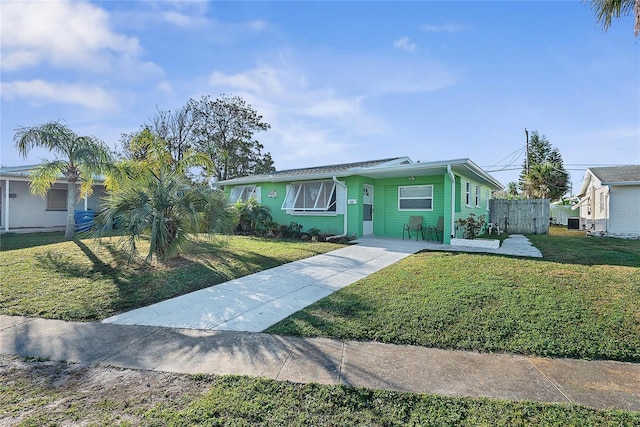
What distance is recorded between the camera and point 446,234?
1047 centimetres

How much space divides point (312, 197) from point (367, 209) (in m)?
2.47

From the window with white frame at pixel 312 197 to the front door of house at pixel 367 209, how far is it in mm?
1202

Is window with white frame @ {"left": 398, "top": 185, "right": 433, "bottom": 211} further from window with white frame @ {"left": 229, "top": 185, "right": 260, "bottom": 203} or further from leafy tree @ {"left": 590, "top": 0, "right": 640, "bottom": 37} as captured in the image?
window with white frame @ {"left": 229, "top": 185, "right": 260, "bottom": 203}

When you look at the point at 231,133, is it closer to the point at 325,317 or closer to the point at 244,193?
the point at 244,193

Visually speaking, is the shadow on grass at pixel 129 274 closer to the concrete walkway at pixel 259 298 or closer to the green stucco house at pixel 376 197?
the concrete walkway at pixel 259 298

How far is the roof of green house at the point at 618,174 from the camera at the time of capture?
1337 cm

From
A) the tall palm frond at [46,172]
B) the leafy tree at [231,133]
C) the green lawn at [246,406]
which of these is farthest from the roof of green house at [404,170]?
the leafy tree at [231,133]

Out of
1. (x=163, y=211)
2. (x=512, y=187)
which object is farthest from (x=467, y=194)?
(x=512, y=187)

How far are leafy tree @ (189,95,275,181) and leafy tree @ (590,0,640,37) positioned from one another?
23336 millimetres

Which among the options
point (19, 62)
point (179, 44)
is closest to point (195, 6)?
point (179, 44)

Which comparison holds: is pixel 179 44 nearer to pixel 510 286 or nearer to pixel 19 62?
pixel 19 62

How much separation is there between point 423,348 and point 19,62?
38.3ft

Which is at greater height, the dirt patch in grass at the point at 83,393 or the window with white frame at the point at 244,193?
the window with white frame at the point at 244,193

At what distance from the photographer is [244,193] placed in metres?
16.0
